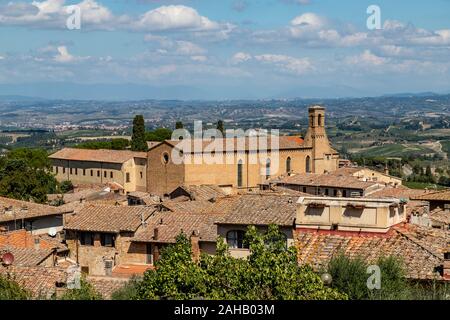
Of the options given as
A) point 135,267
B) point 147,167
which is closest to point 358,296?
point 135,267

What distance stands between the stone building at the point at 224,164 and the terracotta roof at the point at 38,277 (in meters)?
35.3

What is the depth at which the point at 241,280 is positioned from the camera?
12492 millimetres

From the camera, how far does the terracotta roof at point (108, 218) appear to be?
28472mm

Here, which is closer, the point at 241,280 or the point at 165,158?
the point at 241,280

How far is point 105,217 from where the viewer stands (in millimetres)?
29750

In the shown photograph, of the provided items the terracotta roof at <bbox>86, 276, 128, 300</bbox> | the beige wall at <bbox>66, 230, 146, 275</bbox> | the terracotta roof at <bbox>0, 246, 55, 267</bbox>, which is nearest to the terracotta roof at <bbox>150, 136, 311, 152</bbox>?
the beige wall at <bbox>66, 230, 146, 275</bbox>

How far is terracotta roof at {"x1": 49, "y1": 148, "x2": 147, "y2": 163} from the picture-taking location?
67.0m

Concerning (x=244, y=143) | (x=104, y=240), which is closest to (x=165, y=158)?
(x=244, y=143)

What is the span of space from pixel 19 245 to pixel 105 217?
4215 mm

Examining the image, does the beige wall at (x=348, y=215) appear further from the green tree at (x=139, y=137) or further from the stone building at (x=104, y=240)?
the green tree at (x=139, y=137)

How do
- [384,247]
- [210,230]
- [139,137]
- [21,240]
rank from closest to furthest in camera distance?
[384,247], [21,240], [210,230], [139,137]

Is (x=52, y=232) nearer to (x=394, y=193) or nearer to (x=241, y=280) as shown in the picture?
(x=394, y=193)

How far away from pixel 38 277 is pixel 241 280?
7.58m
